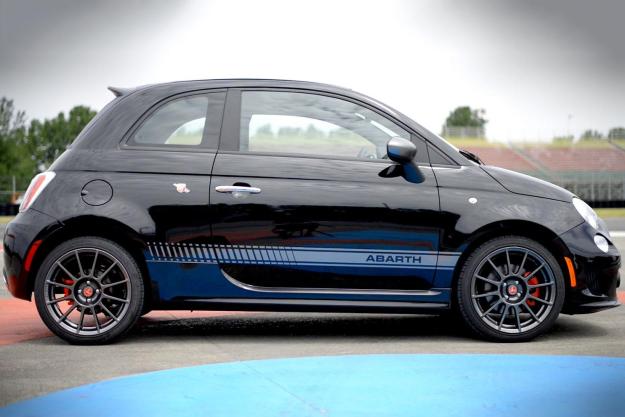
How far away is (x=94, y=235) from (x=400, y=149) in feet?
6.56

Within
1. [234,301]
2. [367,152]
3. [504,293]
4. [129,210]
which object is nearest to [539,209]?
[504,293]

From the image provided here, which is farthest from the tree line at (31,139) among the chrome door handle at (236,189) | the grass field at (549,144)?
the chrome door handle at (236,189)

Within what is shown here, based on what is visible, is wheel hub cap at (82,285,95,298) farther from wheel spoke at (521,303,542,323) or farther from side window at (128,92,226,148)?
wheel spoke at (521,303,542,323)

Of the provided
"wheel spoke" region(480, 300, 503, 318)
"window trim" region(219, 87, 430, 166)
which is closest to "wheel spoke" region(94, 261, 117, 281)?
"window trim" region(219, 87, 430, 166)

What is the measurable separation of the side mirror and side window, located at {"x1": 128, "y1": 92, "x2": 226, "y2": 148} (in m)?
1.12

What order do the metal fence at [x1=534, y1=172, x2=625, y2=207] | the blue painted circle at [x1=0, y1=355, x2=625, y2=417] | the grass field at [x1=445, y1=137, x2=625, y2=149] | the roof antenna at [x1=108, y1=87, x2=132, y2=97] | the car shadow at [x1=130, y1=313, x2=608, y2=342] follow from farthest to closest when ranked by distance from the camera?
the grass field at [x1=445, y1=137, x2=625, y2=149] < the metal fence at [x1=534, y1=172, x2=625, y2=207] < the car shadow at [x1=130, y1=313, x2=608, y2=342] < the roof antenna at [x1=108, y1=87, x2=132, y2=97] < the blue painted circle at [x1=0, y1=355, x2=625, y2=417]

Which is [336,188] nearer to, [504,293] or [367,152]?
[367,152]

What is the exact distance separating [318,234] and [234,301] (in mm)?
683

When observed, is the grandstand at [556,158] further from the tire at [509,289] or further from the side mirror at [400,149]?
the side mirror at [400,149]

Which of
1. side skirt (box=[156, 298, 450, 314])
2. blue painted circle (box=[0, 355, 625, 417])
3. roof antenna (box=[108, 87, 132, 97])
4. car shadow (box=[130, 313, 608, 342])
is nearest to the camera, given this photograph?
blue painted circle (box=[0, 355, 625, 417])

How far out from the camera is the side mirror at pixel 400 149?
236 inches

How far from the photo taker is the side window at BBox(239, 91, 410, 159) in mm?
6297

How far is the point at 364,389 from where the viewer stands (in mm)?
4754

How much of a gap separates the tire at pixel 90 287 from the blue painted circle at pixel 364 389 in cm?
94
